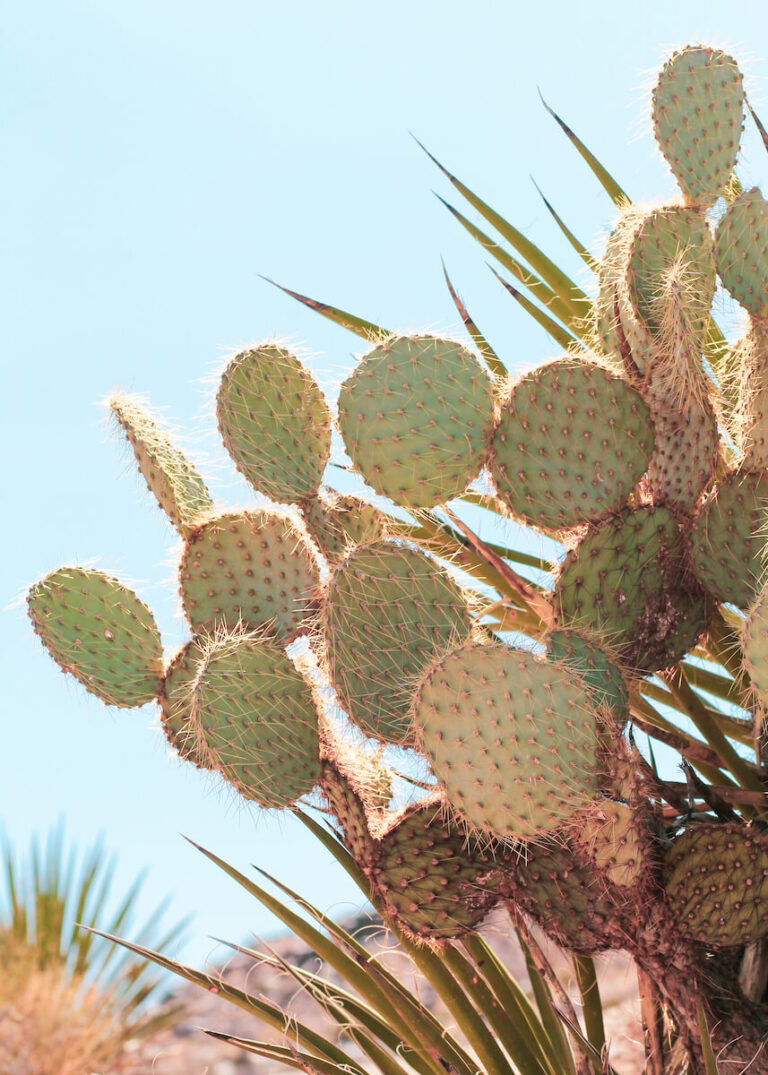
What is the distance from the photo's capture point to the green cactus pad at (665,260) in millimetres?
1227

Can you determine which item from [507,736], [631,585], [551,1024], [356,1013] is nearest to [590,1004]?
[551,1024]

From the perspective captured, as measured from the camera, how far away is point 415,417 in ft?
3.50

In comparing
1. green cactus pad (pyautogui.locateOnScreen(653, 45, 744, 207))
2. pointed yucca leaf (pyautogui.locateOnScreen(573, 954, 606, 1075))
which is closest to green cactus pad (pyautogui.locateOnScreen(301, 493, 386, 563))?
green cactus pad (pyautogui.locateOnScreen(653, 45, 744, 207))

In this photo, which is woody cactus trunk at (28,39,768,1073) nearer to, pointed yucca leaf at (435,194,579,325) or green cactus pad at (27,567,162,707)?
green cactus pad at (27,567,162,707)

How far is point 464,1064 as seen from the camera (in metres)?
1.44

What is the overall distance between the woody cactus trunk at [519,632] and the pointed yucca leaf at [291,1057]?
13.4 inches

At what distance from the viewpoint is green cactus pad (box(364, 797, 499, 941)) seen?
3.52 ft

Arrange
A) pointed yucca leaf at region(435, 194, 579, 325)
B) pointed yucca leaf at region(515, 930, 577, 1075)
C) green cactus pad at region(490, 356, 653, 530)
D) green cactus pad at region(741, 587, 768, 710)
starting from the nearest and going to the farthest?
green cactus pad at region(741, 587, 768, 710) → green cactus pad at region(490, 356, 653, 530) → pointed yucca leaf at region(515, 930, 577, 1075) → pointed yucca leaf at region(435, 194, 579, 325)

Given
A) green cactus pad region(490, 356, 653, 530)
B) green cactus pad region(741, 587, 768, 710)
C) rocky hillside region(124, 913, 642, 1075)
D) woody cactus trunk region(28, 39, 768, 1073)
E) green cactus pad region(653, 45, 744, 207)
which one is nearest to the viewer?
green cactus pad region(741, 587, 768, 710)

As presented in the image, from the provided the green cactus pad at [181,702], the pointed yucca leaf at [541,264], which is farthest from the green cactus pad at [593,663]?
the pointed yucca leaf at [541,264]

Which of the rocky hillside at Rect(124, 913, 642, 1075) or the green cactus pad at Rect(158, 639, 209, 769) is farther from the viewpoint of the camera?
the rocky hillside at Rect(124, 913, 642, 1075)

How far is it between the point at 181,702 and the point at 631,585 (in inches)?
18.1

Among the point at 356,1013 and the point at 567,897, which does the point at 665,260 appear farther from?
the point at 356,1013

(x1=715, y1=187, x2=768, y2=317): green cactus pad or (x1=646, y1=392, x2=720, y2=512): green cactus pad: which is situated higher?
(x1=715, y1=187, x2=768, y2=317): green cactus pad
